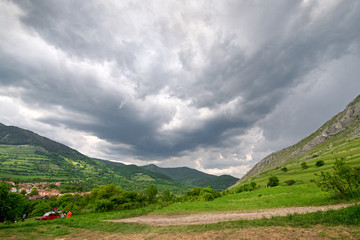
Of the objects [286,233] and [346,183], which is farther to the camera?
[346,183]

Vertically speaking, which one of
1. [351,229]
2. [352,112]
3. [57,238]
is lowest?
Result: [57,238]

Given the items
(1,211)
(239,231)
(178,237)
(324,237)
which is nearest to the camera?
(324,237)

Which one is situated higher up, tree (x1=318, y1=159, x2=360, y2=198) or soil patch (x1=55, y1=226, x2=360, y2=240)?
tree (x1=318, y1=159, x2=360, y2=198)

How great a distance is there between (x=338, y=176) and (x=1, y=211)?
64.2 metres

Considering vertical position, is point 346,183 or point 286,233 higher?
point 346,183

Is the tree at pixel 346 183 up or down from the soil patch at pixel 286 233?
up

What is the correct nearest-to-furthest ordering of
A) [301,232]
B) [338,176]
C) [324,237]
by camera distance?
[324,237] < [301,232] < [338,176]

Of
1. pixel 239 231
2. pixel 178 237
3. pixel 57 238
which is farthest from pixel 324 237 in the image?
pixel 57 238

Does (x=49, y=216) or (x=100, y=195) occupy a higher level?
(x=100, y=195)

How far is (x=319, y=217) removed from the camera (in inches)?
545

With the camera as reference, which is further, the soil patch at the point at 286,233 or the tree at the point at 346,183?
the tree at the point at 346,183

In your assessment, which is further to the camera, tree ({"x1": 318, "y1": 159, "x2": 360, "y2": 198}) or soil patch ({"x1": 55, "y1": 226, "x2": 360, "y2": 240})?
tree ({"x1": 318, "y1": 159, "x2": 360, "y2": 198})

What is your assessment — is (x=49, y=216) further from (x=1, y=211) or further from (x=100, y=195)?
(x=100, y=195)

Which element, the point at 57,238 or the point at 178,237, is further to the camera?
the point at 57,238
